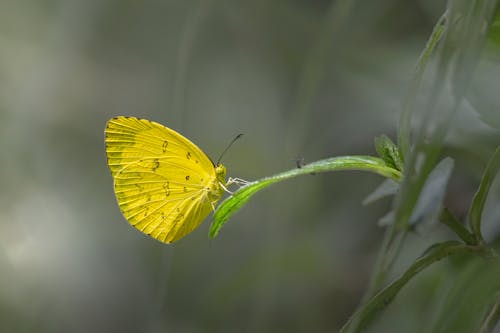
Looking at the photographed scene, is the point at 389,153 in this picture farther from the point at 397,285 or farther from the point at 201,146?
the point at 201,146

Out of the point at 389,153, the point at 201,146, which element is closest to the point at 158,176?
the point at 389,153

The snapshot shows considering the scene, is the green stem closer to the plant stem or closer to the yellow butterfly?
the plant stem

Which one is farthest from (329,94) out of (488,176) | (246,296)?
(488,176)

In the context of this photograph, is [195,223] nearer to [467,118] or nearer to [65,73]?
[467,118]

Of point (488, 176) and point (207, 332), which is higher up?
point (488, 176)

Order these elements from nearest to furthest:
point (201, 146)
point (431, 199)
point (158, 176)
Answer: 1. point (431, 199)
2. point (158, 176)
3. point (201, 146)

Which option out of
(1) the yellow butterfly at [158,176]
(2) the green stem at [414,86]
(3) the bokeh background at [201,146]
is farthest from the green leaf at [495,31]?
(3) the bokeh background at [201,146]
